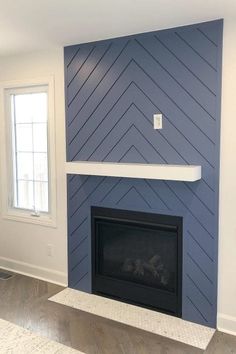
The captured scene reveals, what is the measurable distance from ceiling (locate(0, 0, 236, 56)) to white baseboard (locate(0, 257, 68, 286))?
2.40 metres

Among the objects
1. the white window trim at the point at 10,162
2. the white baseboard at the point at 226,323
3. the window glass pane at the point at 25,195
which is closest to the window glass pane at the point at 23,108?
the white window trim at the point at 10,162

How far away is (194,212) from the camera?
9.70ft

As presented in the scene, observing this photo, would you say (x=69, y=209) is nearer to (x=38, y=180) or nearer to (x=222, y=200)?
(x=38, y=180)

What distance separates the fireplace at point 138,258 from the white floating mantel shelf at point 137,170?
0.42 m

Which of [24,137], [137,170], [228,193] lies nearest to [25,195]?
[24,137]

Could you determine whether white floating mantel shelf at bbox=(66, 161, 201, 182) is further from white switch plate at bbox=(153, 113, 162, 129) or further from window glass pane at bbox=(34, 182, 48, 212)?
window glass pane at bbox=(34, 182, 48, 212)

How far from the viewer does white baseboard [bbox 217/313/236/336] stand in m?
2.86

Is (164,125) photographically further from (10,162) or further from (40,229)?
(10,162)

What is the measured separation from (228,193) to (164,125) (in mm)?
778

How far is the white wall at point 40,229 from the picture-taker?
3.64m

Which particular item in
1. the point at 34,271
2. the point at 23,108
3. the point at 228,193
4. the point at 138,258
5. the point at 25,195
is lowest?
the point at 34,271

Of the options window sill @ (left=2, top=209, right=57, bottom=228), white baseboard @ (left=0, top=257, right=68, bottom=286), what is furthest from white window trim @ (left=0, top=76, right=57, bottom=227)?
white baseboard @ (left=0, top=257, right=68, bottom=286)

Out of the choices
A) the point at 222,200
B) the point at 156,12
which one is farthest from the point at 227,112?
the point at 156,12

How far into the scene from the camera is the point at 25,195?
414cm
